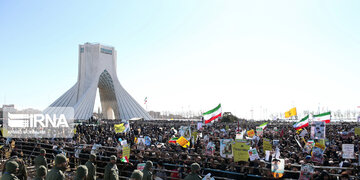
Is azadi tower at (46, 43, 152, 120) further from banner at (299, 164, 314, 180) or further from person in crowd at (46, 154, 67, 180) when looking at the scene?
banner at (299, 164, 314, 180)

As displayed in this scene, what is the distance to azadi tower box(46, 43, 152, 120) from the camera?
5075cm

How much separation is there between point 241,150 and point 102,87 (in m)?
52.6

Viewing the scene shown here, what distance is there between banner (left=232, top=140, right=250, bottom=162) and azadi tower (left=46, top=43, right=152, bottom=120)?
43358mm

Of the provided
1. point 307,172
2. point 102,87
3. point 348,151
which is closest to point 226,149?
point 307,172

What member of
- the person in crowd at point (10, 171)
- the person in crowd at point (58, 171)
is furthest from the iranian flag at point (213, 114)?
the person in crowd at point (10, 171)

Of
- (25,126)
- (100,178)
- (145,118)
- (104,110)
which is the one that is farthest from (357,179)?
(104,110)

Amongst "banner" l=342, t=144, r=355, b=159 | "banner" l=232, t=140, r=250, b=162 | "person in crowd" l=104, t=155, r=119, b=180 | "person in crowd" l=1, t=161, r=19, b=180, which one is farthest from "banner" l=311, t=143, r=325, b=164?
"person in crowd" l=1, t=161, r=19, b=180

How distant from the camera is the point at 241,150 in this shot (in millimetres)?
7680

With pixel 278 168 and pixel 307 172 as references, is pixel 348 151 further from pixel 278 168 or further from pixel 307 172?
pixel 307 172

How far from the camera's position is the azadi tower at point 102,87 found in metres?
50.8

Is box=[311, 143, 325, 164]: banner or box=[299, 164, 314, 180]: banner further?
box=[311, 143, 325, 164]: banner

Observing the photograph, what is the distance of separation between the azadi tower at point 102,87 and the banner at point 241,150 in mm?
43358

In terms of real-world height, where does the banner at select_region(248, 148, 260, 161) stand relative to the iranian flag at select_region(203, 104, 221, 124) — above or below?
below

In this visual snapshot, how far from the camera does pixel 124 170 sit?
30.3ft
